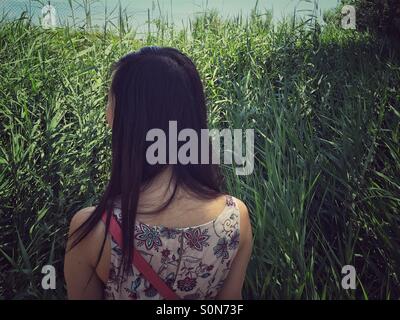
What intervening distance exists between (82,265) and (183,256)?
9.1 inches

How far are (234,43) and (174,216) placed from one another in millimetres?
2910

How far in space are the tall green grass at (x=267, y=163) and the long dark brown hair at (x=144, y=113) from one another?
2.30 ft

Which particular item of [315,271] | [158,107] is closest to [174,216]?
[158,107]

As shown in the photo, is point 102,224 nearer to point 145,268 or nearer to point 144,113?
point 145,268

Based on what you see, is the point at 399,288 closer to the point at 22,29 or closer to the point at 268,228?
the point at 268,228

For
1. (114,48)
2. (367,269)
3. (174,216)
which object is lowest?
(367,269)

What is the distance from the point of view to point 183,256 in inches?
40.4

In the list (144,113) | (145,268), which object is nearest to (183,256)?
(145,268)

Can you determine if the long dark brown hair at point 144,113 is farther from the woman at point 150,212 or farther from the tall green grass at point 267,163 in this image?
the tall green grass at point 267,163

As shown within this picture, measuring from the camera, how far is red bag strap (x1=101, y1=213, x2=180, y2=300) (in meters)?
0.98

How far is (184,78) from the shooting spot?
1026 millimetres

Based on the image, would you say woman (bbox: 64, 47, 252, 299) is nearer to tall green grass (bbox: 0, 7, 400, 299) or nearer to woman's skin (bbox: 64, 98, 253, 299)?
woman's skin (bbox: 64, 98, 253, 299)

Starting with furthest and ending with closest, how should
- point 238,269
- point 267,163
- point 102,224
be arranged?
1. point 267,163
2. point 238,269
3. point 102,224

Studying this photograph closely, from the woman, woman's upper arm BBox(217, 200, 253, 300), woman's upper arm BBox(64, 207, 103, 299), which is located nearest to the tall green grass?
woman's upper arm BBox(217, 200, 253, 300)
